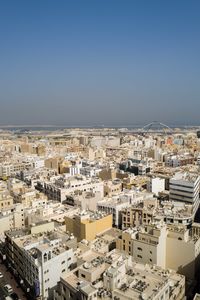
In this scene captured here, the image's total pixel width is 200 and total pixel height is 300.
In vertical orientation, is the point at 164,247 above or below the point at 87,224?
below

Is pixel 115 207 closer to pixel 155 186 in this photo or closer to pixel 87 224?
pixel 87 224

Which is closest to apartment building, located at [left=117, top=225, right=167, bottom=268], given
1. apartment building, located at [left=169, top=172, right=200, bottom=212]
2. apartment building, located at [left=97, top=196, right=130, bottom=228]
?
apartment building, located at [left=97, top=196, right=130, bottom=228]

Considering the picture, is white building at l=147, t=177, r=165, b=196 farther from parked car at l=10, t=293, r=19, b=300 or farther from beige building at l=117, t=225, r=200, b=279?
parked car at l=10, t=293, r=19, b=300

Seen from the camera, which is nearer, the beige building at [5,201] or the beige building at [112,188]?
the beige building at [5,201]

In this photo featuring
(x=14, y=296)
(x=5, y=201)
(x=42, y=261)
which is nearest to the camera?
(x=42, y=261)

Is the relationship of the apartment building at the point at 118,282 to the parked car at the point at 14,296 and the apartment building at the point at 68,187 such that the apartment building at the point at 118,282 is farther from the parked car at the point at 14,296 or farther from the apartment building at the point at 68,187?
the apartment building at the point at 68,187

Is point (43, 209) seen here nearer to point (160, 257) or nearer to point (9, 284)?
point (9, 284)

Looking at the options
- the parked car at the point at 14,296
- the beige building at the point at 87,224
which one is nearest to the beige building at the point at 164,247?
the beige building at the point at 87,224

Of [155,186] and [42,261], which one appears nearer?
[42,261]

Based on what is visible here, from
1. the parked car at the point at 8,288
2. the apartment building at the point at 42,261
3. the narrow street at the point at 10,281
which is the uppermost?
the apartment building at the point at 42,261

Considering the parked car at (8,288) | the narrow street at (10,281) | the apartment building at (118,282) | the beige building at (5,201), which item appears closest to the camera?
the apartment building at (118,282)

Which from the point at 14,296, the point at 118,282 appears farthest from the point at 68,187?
the point at 118,282
